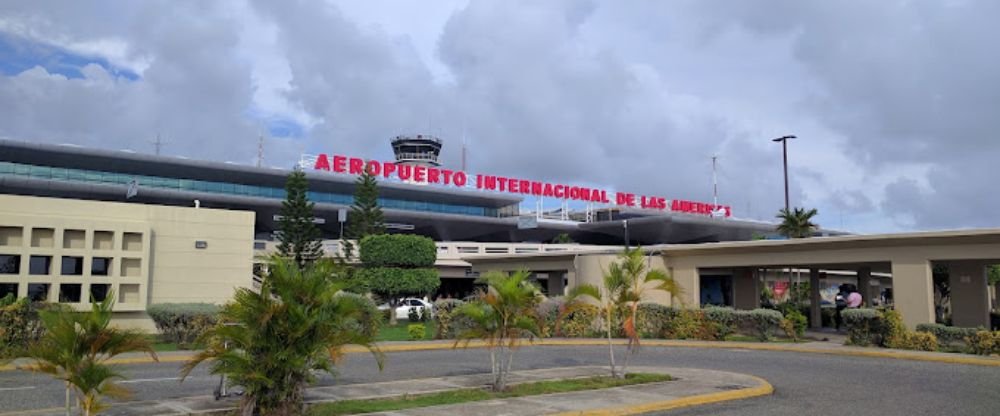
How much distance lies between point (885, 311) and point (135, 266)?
24481mm

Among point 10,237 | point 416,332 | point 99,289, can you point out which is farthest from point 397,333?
point 10,237

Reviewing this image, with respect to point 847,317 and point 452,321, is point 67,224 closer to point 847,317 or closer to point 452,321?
point 452,321

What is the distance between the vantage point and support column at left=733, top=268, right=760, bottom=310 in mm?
34312

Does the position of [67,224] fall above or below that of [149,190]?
below

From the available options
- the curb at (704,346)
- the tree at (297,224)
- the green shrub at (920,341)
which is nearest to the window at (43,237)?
the curb at (704,346)

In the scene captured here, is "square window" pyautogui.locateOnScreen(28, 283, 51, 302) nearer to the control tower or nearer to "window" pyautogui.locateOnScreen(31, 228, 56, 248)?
"window" pyautogui.locateOnScreen(31, 228, 56, 248)

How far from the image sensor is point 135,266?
1014 inches

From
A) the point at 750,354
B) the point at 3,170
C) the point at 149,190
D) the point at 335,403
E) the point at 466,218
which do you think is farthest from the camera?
the point at 466,218

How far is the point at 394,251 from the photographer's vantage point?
3775cm

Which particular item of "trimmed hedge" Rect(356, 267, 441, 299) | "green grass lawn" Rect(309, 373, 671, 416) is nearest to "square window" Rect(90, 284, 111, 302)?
"trimmed hedge" Rect(356, 267, 441, 299)

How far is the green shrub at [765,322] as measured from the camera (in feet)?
81.8

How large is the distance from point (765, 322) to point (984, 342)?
6393 mm

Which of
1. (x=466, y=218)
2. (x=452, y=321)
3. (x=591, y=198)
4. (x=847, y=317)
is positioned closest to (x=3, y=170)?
(x=466, y=218)

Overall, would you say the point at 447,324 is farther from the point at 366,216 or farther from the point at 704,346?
the point at 366,216
